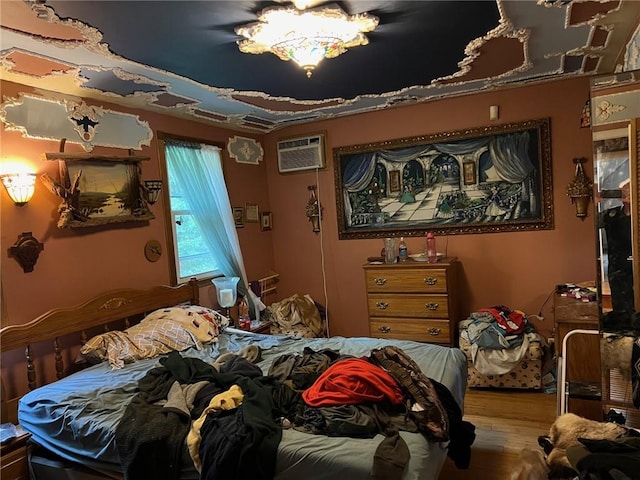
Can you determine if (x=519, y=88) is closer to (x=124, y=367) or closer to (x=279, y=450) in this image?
(x=279, y=450)

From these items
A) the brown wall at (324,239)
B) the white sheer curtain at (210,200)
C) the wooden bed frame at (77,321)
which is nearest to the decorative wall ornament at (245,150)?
the brown wall at (324,239)

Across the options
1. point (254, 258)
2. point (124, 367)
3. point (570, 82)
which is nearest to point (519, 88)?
point (570, 82)

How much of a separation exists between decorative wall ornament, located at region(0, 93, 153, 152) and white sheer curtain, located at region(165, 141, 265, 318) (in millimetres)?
383

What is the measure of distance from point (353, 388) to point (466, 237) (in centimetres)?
254

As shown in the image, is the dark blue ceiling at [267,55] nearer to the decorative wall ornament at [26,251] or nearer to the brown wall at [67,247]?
the brown wall at [67,247]

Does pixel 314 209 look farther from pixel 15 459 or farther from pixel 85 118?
pixel 15 459

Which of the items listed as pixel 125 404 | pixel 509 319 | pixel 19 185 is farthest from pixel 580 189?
pixel 19 185

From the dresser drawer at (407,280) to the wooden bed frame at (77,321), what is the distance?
66.4 inches

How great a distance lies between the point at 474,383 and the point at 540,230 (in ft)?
4.73

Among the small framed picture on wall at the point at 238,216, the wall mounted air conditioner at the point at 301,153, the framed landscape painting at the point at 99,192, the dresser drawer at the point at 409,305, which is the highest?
the wall mounted air conditioner at the point at 301,153

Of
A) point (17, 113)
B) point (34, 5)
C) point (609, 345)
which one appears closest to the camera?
point (34, 5)

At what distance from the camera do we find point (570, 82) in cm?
367

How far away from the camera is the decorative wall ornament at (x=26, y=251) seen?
2695 millimetres

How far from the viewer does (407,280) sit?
13.1ft
